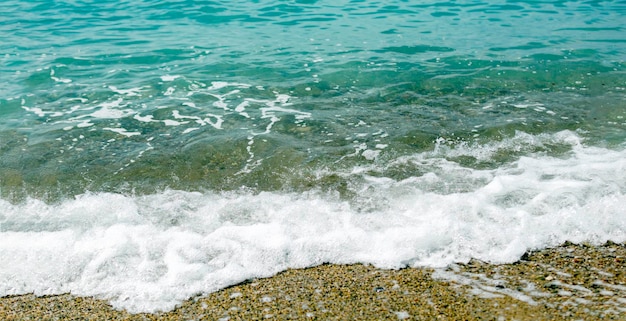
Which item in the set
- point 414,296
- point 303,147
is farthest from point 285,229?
point 303,147

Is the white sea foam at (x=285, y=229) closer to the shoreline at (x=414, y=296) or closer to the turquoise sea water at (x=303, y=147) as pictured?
the turquoise sea water at (x=303, y=147)

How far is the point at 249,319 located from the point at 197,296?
65 centimetres

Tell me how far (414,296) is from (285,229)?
5.59 feet

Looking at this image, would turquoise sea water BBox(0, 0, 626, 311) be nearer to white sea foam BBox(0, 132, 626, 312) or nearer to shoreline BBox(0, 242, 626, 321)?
white sea foam BBox(0, 132, 626, 312)

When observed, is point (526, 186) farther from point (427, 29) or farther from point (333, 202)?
point (427, 29)

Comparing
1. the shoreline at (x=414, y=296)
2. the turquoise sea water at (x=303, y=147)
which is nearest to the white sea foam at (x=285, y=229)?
the turquoise sea water at (x=303, y=147)

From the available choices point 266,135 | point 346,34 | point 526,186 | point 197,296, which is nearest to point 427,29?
point 346,34

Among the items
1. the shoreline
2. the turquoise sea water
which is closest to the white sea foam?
the turquoise sea water

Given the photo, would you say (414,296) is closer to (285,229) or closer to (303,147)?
(285,229)

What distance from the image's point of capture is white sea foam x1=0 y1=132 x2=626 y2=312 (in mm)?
4488

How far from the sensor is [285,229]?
17.0 feet

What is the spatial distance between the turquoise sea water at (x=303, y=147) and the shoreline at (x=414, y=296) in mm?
208

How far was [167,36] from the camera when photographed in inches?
653

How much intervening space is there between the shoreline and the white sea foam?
0.16m
